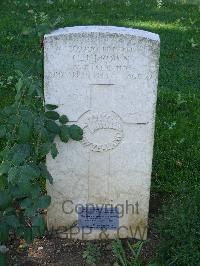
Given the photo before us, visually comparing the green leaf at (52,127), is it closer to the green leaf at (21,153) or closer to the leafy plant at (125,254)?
the green leaf at (21,153)

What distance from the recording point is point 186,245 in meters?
3.04

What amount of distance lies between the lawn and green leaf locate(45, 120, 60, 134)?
12.3 inches

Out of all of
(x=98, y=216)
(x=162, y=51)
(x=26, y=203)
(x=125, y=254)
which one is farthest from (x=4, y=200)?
(x=162, y=51)

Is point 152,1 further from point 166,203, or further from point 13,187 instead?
point 13,187

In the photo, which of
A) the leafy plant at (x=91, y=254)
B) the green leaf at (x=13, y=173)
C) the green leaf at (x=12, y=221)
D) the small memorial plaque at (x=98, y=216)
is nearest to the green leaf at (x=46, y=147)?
the green leaf at (x=13, y=173)

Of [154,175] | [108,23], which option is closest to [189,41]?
[108,23]

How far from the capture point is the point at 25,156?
10.3ft

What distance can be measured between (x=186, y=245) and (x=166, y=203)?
3.23ft

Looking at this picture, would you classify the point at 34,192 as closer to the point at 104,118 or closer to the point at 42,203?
the point at 42,203

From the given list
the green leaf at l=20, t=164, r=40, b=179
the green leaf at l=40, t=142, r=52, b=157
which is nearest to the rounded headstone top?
the green leaf at l=40, t=142, r=52, b=157

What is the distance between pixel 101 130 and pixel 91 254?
2.43 ft

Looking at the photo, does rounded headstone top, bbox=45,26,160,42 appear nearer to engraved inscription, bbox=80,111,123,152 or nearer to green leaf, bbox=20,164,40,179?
engraved inscription, bbox=80,111,123,152

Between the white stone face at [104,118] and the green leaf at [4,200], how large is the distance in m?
0.45

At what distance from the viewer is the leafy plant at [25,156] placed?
3055 millimetres
